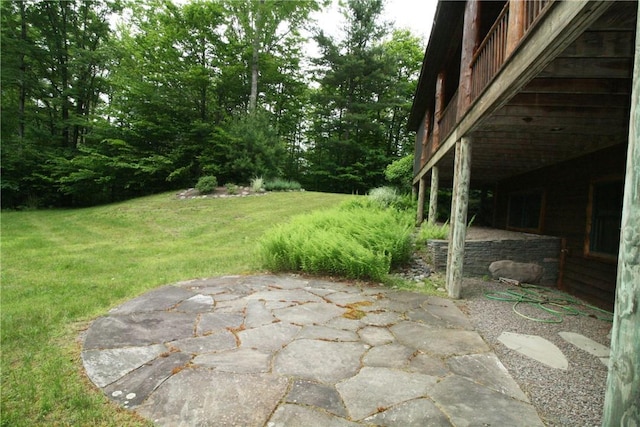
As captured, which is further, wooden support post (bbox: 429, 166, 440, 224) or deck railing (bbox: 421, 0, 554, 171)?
wooden support post (bbox: 429, 166, 440, 224)

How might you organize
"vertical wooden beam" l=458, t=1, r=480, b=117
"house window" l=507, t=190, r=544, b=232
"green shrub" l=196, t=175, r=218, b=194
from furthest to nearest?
1. "green shrub" l=196, t=175, r=218, b=194
2. "house window" l=507, t=190, r=544, b=232
3. "vertical wooden beam" l=458, t=1, r=480, b=117

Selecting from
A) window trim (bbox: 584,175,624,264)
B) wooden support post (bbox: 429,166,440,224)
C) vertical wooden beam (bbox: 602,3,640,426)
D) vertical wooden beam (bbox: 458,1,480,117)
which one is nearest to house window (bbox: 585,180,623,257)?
window trim (bbox: 584,175,624,264)

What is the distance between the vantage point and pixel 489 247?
18.1 ft

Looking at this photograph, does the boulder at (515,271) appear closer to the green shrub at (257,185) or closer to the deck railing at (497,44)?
the deck railing at (497,44)

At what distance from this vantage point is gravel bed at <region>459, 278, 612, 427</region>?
1.80 meters

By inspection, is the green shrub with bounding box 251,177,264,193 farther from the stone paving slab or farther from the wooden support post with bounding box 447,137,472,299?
the wooden support post with bounding box 447,137,472,299

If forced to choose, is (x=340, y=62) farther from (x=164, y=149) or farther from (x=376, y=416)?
(x=376, y=416)

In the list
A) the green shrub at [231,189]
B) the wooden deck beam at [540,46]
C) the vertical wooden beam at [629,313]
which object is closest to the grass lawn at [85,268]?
the green shrub at [231,189]

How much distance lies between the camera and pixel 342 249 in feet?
15.7

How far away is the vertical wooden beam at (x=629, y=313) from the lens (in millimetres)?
1089

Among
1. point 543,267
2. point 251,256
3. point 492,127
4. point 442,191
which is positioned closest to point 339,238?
point 251,256

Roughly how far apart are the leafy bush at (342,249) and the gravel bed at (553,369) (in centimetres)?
136

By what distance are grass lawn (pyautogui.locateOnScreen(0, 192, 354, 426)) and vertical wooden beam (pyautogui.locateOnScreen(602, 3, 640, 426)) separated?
2.08m

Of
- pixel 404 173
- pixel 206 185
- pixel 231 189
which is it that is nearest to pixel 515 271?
pixel 404 173
